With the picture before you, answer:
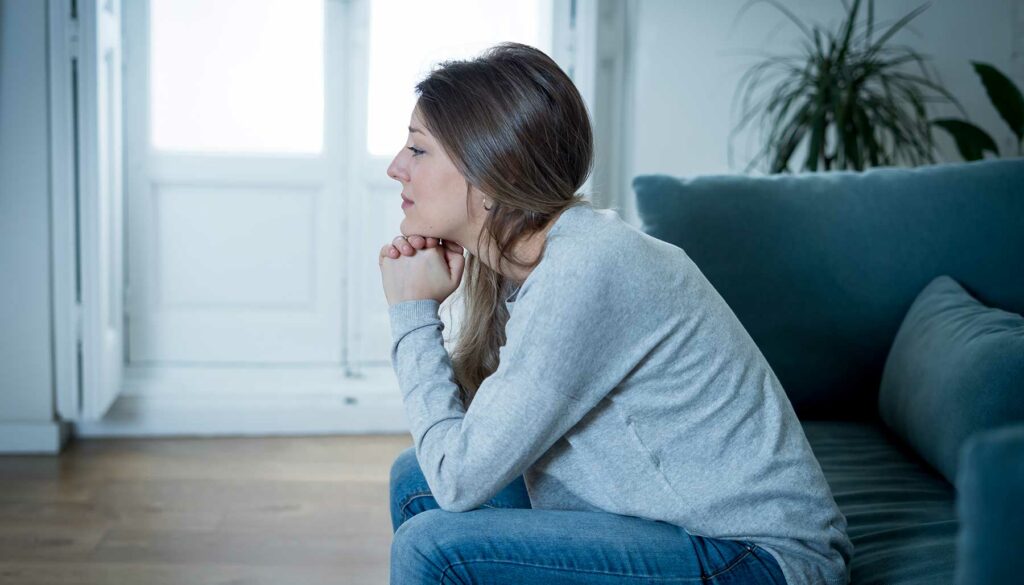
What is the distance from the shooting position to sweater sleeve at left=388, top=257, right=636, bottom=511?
1147 millimetres

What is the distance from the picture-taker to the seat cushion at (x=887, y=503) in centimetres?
134

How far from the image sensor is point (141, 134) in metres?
3.55

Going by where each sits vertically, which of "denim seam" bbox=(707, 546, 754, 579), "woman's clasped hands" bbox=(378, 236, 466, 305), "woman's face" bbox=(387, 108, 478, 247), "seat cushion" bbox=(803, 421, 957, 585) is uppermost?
"woman's face" bbox=(387, 108, 478, 247)

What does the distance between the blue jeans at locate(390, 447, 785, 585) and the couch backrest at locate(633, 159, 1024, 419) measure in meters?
0.86

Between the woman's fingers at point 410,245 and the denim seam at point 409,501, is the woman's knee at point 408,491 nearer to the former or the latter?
the denim seam at point 409,501

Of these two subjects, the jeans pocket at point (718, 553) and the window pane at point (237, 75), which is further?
the window pane at point (237, 75)

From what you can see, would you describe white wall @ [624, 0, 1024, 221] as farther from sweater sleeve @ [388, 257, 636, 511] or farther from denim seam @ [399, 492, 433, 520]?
sweater sleeve @ [388, 257, 636, 511]

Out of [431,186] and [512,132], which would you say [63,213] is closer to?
[431,186]

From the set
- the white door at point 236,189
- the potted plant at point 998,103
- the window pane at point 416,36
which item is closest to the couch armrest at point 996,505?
the potted plant at point 998,103

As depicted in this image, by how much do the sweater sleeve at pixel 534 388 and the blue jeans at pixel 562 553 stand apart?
0.05 m

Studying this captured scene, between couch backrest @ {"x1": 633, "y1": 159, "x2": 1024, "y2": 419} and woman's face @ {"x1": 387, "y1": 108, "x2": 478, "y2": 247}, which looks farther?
couch backrest @ {"x1": 633, "y1": 159, "x2": 1024, "y2": 419}

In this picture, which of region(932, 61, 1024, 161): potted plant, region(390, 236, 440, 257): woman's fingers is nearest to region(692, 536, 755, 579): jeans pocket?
region(390, 236, 440, 257): woman's fingers

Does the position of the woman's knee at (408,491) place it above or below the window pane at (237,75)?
below

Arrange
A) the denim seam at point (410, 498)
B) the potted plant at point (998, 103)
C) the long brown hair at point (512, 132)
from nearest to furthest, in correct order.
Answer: the long brown hair at point (512, 132) → the denim seam at point (410, 498) → the potted plant at point (998, 103)
